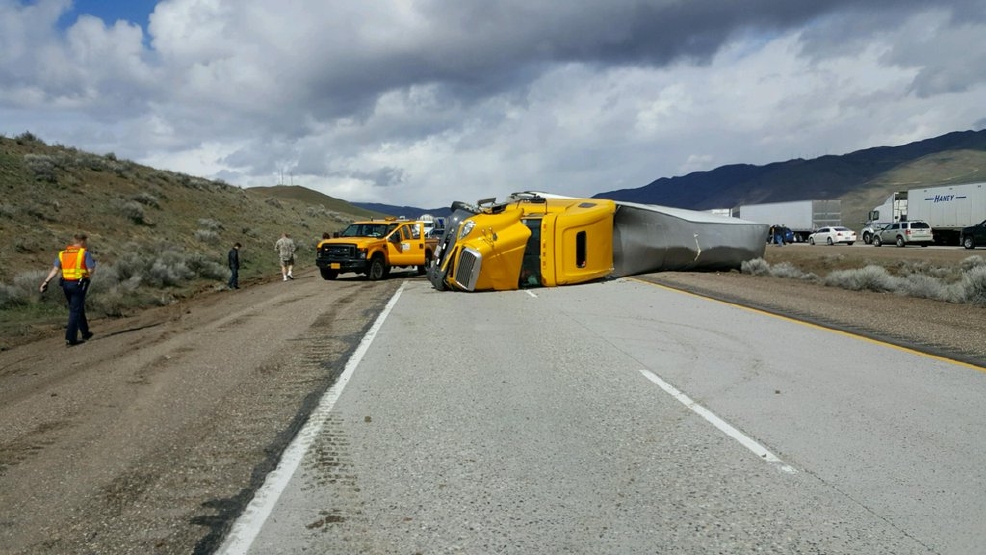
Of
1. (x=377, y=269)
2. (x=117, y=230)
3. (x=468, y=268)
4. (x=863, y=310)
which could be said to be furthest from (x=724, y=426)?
(x=117, y=230)

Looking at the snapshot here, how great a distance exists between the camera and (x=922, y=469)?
17.8ft

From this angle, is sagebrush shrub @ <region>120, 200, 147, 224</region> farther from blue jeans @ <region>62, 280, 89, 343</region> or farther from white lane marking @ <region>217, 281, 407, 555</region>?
white lane marking @ <region>217, 281, 407, 555</region>

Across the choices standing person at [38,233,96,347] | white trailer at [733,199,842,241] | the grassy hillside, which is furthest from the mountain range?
standing person at [38,233,96,347]

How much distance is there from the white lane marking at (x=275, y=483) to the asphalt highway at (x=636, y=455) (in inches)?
0.7

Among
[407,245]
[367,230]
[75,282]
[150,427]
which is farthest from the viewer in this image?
[407,245]

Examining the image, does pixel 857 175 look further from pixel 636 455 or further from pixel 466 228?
pixel 636 455

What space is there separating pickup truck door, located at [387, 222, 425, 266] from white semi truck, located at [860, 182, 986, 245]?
35208 millimetres

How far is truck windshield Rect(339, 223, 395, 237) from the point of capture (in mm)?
28336

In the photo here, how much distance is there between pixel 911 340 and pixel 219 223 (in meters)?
41.7

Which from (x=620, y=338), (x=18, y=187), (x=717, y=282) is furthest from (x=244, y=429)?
(x=18, y=187)

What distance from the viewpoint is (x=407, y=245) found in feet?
96.4

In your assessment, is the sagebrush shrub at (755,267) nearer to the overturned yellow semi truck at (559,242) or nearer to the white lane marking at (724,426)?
the overturned yellow semi truck at (559,242)

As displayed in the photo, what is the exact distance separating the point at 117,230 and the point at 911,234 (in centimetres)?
4582

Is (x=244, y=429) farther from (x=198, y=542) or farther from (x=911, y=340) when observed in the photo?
(x=911, y=340)
